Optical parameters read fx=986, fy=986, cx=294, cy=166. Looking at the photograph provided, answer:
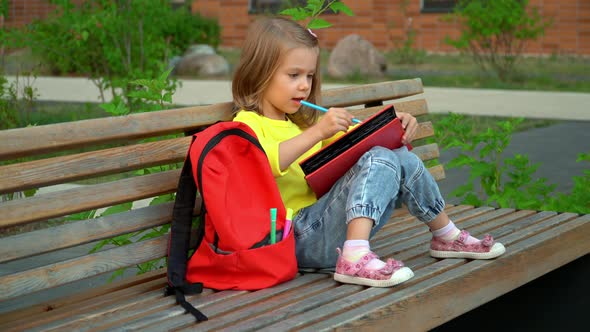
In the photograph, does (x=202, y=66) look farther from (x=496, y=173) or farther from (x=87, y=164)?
(x=87, y=164)

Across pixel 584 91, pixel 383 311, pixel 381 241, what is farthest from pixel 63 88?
pixel 383 311

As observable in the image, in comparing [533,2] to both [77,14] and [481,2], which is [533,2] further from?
[77,14]

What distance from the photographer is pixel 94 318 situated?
2.54m

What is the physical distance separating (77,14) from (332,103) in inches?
183

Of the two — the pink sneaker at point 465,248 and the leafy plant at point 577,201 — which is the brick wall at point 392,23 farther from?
the pink sneaker at point 465,248

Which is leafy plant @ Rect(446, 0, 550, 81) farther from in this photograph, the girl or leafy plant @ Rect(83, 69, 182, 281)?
the girl

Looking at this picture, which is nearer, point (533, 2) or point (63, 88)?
point (63, 88)

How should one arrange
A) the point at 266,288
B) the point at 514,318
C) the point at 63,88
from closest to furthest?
the point at 266,288
the point at 514,318
the point at 63,88

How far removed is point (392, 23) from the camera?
19.9m

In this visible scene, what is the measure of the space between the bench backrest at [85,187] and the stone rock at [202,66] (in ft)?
42.2

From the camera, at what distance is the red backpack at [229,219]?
8.95ft

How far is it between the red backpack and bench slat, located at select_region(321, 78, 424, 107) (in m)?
0.98

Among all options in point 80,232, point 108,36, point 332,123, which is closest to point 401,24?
point 108,36

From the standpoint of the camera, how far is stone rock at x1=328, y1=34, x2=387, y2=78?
14.9m
